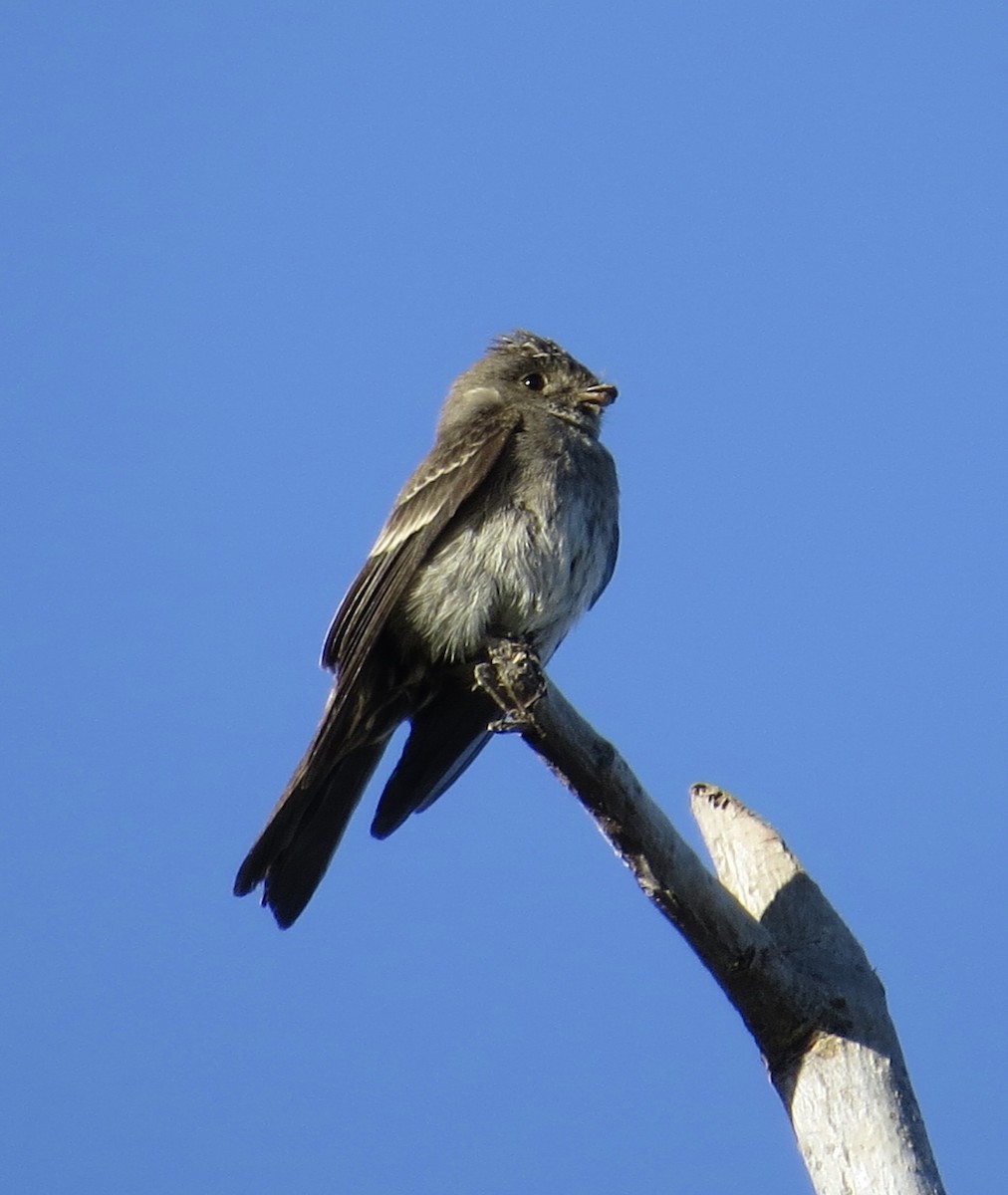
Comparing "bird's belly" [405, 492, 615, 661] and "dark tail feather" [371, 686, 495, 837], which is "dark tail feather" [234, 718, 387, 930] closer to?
"dark tail feather" [371, 686, 495, 837]

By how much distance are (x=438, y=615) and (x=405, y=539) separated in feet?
1.28

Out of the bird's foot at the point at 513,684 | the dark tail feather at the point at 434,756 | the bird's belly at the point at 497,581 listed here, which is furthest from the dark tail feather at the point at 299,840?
the bird's foot at the point at 513,684

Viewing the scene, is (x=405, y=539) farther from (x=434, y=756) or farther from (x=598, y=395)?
(x=598, y=395)

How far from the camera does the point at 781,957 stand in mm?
5613

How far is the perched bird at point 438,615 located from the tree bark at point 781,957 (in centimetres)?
108

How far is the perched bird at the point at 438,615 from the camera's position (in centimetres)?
698

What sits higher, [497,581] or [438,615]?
[497,581]

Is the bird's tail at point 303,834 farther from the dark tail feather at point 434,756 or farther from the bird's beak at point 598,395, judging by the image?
the bird's beak at point 598,395

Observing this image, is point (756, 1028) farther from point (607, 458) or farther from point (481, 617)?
point (607, 458)

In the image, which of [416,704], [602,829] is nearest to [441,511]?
[416,704]

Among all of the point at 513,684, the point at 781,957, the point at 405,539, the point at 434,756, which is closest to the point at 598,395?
the point at 405,539

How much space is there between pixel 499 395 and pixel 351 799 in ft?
6.96

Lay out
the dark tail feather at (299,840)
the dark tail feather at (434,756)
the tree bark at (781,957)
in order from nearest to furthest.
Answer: the tree bark at (781,957)
the dark tail feather at (299,840)
the dark tail feather at (434,756)

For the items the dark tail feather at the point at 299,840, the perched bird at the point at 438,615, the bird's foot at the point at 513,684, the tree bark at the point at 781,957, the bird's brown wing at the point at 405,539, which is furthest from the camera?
the bird's brown wing at the point at 405,539
